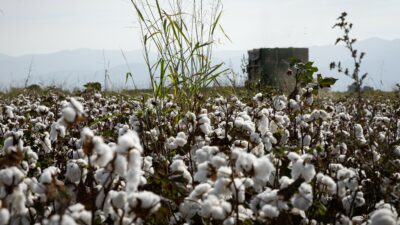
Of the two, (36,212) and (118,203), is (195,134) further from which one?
(118,203)

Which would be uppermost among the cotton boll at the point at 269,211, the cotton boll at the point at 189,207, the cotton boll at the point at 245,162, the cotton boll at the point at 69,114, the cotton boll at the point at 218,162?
the cotton boll at the point at 69,114

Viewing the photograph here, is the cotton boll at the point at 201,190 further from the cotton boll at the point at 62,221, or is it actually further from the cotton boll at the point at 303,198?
the cotton boll at the point at 62,221

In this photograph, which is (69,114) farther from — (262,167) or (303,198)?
(303,198)

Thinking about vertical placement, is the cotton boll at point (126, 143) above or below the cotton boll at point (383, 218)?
above

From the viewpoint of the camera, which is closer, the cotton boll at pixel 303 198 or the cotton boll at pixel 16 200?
the cotton boll at pixel 16 200

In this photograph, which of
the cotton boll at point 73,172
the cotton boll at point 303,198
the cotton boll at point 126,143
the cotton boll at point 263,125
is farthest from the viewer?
the cotton boll at point 263,125

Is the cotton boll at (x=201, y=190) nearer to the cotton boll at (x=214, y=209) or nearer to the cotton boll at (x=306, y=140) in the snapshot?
the cotton boll at (x=214, y=209)

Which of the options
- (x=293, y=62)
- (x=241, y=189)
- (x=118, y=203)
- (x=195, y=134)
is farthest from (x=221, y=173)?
(x=293, y=62)

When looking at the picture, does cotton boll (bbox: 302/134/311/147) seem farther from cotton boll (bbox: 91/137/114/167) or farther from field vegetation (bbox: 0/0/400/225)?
cotton boll (bbox: 91/137/114/167)

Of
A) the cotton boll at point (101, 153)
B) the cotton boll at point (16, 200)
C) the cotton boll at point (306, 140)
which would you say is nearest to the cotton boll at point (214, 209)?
the cotton boll at point (101, 153)

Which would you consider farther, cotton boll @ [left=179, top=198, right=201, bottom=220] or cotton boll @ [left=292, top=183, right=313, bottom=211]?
cotton boll @ [left=179, top=198, right=201, bottom=220]

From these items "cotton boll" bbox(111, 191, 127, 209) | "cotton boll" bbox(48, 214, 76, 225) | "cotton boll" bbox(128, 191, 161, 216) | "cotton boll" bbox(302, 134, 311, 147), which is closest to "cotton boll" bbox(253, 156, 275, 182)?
"cotton boll" bbox(128, 191, 161, 216)

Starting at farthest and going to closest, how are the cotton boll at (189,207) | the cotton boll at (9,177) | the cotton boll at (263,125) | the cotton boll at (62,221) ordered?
1. the cotton boll at (263,125)
2. the cotton boll at (189,207)
3. the cotton boll at (9,177)
4. the cotton boll at (62,221)

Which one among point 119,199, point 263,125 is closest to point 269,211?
point 119,199
